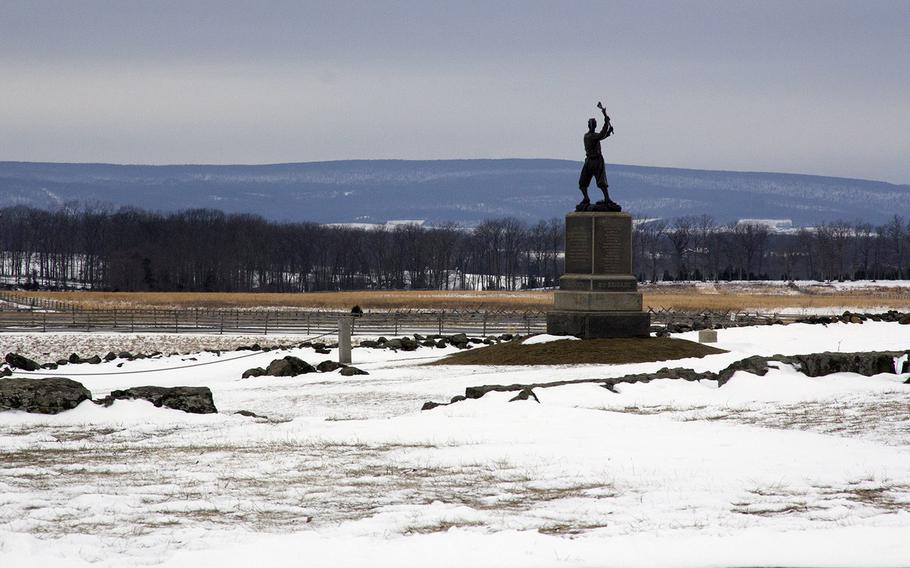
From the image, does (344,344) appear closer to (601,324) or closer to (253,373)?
(253,373)

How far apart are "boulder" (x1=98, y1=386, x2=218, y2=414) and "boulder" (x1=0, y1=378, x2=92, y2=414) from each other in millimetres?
488

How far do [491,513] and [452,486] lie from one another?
1406 mm

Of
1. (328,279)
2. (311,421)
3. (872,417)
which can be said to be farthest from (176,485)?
(328,279)

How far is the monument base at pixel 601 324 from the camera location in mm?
29703

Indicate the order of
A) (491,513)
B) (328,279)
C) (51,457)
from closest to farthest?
(491,513), (51,457), (328,279)

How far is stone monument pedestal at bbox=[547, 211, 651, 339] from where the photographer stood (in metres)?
29.6

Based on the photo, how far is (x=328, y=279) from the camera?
523 feet

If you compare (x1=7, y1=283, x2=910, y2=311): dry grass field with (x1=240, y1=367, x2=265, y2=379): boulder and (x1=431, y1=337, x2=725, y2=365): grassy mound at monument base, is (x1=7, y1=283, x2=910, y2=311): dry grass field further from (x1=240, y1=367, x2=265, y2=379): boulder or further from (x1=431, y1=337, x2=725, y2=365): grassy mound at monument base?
(x1=240, y1=367, x2=265, y2=379): boulder

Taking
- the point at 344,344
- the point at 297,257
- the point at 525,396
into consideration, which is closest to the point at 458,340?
the point at 344,344

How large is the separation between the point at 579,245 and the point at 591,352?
3.01 metres

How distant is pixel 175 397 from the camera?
1823 cm

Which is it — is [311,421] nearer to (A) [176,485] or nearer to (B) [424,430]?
(B) [424,430]

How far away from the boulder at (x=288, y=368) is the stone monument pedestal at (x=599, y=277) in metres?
6.51

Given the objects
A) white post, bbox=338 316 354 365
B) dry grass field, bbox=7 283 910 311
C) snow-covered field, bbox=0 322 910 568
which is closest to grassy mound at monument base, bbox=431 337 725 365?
white post, bbox=338 316 354 365
